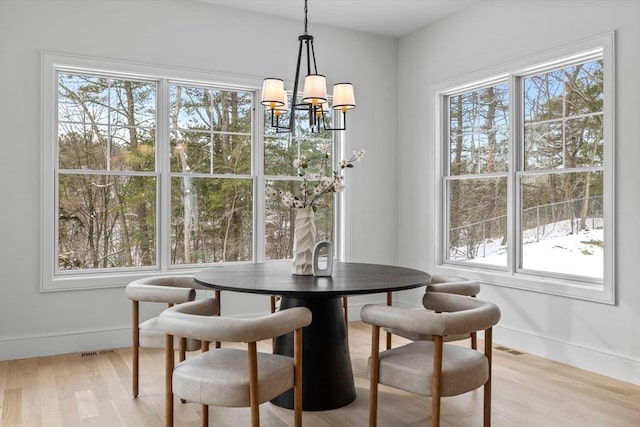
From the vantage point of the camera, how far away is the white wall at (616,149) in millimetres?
3639

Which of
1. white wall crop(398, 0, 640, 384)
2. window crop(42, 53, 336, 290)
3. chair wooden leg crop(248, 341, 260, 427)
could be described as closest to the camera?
chair wooden leg crop(248, 341, 260, 427)

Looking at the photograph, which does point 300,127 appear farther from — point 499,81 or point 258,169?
point 499,81

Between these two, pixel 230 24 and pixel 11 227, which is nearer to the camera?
pixel 11 227

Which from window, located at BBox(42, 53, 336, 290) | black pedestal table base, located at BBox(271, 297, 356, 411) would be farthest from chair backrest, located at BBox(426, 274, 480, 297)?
window, located at BBox(42, 53, 336, 290)

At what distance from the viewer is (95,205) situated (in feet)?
14.7

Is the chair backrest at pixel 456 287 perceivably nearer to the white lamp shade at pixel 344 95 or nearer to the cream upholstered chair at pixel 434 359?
the cream upholstered chair at pixel 434 359

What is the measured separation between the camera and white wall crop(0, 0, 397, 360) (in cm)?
409

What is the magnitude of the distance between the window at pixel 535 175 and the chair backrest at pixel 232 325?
2.62 metres

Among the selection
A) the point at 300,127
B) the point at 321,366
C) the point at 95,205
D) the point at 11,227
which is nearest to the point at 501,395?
the point at 321,366

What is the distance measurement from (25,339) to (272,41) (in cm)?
340

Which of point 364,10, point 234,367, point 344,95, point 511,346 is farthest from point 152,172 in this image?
point 511,346

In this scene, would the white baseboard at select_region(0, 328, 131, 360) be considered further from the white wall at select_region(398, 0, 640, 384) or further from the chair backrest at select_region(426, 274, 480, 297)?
the white wall at select_region(398, 0, 640, 384)

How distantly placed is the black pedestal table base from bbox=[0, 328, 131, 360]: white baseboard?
1.97 meters

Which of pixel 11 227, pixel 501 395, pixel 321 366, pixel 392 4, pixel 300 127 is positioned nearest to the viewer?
pixel 321 366
